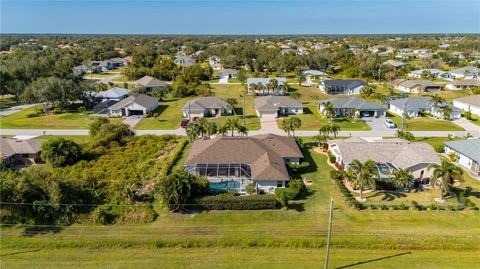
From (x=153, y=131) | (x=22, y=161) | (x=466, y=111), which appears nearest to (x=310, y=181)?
(x=153, y=131)

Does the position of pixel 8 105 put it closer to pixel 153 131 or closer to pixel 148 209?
pixel 153 131

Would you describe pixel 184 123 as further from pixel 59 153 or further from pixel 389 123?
pixel 389 123

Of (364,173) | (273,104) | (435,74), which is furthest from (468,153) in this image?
(435,74)

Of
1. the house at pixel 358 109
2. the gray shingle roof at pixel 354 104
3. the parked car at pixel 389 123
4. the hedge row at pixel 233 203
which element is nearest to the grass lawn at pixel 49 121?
the hedge row at pixel 233 203

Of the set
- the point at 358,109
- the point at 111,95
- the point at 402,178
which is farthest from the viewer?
the point at 111,95

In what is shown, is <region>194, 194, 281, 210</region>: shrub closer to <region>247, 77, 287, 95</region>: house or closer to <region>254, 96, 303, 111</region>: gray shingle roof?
<region>254, 96, 303, 111</region>: gray shingle roof
